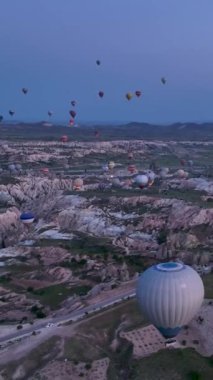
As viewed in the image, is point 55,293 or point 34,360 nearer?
point 34,360

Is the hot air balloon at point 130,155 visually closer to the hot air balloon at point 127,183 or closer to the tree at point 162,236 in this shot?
the hot air balloon at point 127,183

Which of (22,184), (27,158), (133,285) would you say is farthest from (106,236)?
(27,158)

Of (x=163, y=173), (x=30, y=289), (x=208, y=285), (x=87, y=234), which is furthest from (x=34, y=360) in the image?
(x=163, y=173)

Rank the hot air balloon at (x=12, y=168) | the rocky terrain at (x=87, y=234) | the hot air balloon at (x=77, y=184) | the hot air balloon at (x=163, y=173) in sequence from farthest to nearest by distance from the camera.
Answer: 1. the hot air balloon at (x=12, y=168)
2. the hot air balloon at (x=163, y=173)
3. the hot air balloon at (x=77, y=184)
4. the rocky terrain at (x=87, y=234)

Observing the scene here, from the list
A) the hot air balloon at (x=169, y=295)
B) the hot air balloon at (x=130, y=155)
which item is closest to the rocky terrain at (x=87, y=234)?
the hot air balloon at (x=169, y=295)

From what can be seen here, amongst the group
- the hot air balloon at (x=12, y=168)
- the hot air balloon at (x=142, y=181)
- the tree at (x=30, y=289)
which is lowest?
the tree at (x=30, y=289)

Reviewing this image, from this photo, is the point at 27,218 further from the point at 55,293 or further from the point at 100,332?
the point at 100,332

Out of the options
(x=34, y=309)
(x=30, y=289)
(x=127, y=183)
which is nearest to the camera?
(x=34, y=309)

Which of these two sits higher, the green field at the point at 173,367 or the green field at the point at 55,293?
the green field at the point at 173,367
